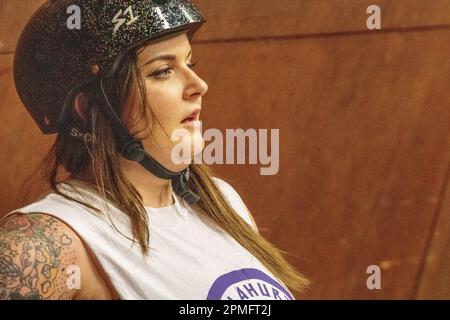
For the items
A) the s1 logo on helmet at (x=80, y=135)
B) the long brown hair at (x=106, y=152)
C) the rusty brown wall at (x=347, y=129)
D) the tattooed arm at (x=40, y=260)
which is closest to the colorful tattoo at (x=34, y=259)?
the tattooed arm at (x=40, y=260)

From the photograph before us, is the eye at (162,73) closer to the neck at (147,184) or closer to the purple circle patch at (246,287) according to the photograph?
the neck at (147,184)

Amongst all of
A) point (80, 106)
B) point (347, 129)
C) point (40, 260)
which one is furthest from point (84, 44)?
point (347, 129)

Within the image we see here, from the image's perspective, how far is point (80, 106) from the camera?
5.42 feet

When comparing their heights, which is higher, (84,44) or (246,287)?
(84,44)

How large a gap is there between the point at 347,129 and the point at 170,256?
0.62m

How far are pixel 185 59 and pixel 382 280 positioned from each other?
2.53ft

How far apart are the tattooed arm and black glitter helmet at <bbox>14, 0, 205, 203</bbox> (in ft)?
0.85

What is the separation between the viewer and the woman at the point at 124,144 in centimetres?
155

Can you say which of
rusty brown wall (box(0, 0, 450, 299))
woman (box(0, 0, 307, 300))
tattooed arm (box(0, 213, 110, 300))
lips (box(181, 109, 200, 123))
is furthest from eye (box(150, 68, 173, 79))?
tattooed arm (box(0, 213, 110, 300))

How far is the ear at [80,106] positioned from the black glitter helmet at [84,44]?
1 cm

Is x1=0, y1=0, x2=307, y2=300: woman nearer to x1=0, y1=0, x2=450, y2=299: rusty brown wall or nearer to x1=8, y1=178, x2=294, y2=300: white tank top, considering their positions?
x1=8, y1=178, x2=294, y2=300: white tank top

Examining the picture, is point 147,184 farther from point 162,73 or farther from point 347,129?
point 347,129
